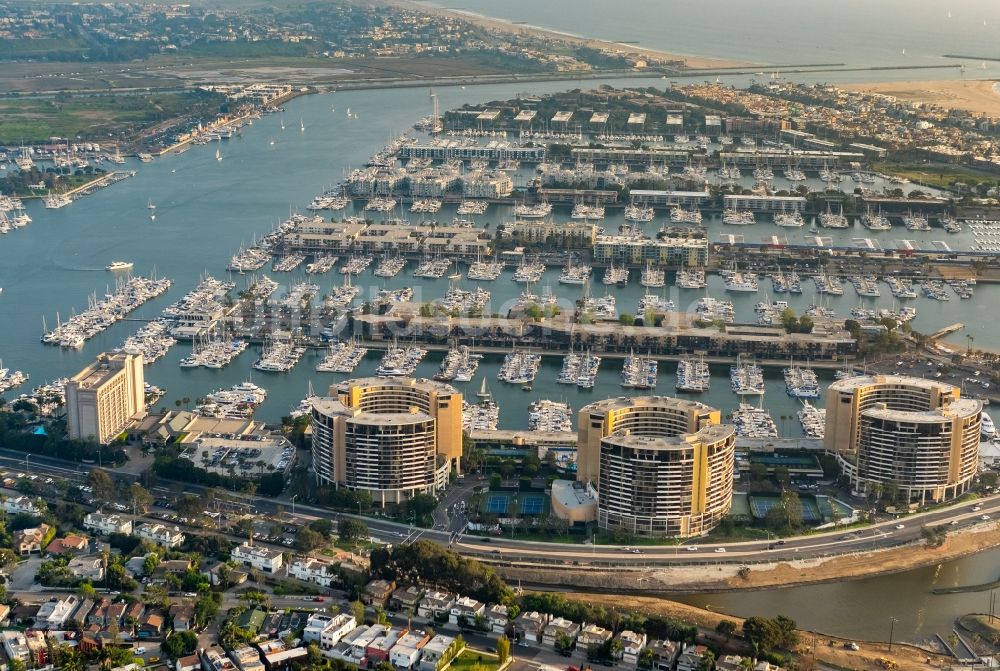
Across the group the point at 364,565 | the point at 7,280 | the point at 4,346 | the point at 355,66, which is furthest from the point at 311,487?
the point at 355,66

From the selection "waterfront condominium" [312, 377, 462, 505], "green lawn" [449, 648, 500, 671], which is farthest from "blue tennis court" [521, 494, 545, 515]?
"green lawn" [449, 648, 500, 671]

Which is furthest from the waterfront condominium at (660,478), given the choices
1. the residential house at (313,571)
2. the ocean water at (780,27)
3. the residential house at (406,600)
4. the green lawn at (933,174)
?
the ocean water at (780,27)

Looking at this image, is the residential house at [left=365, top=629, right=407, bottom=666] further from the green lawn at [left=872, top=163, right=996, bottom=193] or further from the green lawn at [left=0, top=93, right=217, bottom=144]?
the green lawn at [left=0, top=93, right=217, bottom=144]

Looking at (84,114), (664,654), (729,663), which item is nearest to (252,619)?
(664,654)

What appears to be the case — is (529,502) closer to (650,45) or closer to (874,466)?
(874,466)

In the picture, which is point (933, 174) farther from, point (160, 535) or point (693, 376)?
point (160, 535)

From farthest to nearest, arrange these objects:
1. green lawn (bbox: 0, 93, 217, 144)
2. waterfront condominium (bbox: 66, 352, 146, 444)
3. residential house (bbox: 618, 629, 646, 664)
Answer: green lawn (bbox: 0, 93, 217, 144)
waterfront condominium (bbox: 66, 352, 146, 444)
residential house (bbox: 618, 629, 646, 664)
